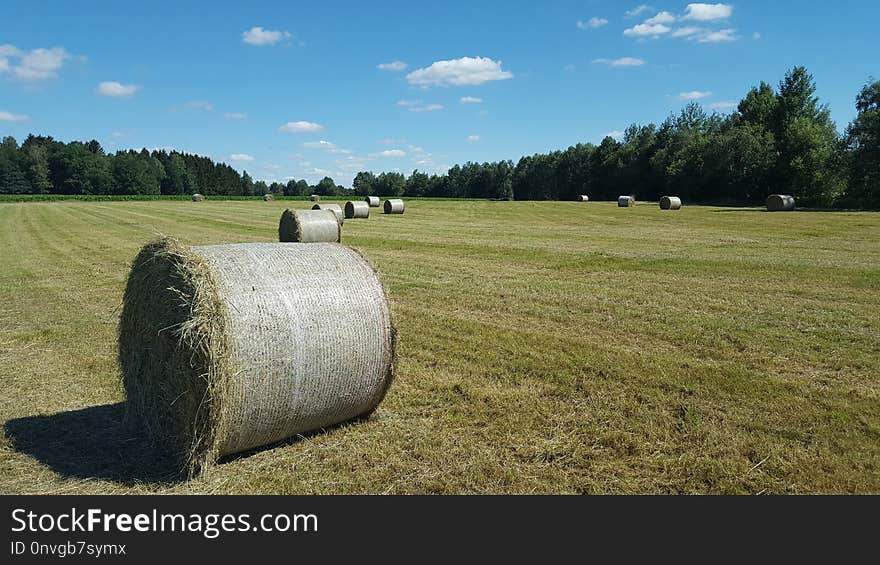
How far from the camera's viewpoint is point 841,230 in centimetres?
2675

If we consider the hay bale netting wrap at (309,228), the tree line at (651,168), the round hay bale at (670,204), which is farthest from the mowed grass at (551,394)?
the tree line at (651,168)

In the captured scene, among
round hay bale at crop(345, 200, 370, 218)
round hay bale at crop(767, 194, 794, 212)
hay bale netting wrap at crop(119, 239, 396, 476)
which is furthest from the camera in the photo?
round hay bale at crop(767, 194, 794, 212)

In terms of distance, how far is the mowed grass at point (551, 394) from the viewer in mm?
4750

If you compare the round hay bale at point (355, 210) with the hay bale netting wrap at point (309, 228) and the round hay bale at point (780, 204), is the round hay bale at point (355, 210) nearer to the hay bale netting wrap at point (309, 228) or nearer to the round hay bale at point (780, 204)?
the hay bale netting wrap at point (309, 228)

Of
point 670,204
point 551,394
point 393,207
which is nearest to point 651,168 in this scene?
point 670,204

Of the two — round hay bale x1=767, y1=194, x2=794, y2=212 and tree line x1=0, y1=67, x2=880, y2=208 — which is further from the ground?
tree line x1=0, y1=67, x2=880, y2=208

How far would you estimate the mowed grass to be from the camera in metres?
4.75

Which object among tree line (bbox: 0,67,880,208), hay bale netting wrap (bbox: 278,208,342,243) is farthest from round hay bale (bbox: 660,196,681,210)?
hay bale netting wrap (bbox: 278,208,342,243)

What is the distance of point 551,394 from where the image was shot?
21.5 ft

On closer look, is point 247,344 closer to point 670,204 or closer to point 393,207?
point 393,207

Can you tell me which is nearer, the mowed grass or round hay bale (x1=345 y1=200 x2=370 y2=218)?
the mowed grass

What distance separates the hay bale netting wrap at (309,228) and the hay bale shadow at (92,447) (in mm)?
14414

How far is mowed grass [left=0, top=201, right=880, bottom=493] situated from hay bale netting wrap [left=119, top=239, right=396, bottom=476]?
0.97ft

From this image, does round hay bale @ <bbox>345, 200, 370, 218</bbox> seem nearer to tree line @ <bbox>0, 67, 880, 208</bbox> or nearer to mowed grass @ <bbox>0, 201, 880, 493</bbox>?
mowed grass @ <bbox>0, 201, 880, 493</bbox>
